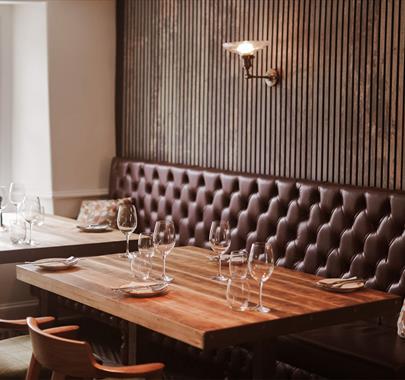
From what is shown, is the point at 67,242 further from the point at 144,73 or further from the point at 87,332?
the point at 144,73

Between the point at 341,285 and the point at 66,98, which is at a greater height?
the point at 66,98

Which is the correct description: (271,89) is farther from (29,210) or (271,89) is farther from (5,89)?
(5,89)

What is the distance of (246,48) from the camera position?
5.21m

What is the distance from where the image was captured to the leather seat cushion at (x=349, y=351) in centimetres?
358

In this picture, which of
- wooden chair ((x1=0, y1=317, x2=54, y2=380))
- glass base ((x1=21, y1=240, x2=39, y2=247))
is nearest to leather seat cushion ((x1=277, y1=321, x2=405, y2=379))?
wooden chair ((x1=0, y1=317, x2=54, y2=380))

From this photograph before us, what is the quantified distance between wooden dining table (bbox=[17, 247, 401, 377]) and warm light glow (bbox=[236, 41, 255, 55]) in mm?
1797

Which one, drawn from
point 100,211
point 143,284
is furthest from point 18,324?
point 100,211

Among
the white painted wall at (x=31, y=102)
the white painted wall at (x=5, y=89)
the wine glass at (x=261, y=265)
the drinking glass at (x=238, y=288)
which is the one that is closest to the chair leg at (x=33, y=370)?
the drinking glass at (x=238, y=288)

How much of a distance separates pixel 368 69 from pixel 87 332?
2975mm

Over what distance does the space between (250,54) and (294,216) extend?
3.72ft

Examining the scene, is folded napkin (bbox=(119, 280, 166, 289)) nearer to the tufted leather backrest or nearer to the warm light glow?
the tufted leather backrest

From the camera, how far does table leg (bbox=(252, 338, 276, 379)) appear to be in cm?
334

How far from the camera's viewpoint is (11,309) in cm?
628

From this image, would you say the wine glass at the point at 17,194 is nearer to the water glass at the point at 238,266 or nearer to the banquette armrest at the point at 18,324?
the banquette armrest at the point at 18,324
